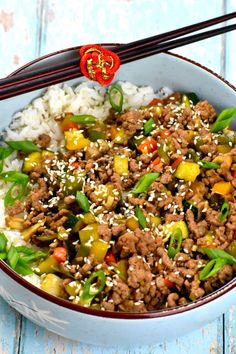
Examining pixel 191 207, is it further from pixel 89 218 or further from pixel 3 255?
pixel 3 255

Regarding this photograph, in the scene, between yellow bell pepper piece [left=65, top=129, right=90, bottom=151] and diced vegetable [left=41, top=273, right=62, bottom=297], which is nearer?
diced vegetable [left=41, top=273, right=62, bottom=297]

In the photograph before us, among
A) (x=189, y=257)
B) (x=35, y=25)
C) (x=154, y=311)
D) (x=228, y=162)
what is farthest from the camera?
(x=35, y=25)

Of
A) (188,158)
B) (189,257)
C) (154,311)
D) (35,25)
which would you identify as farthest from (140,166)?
(35,25)

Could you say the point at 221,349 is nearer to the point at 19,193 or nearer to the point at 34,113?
the point at 19,193

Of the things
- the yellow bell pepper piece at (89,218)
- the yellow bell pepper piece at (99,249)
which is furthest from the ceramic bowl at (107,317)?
the yellow bell pepper piece at (89,218)

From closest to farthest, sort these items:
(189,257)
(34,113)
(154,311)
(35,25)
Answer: (154,311)
(189,257)
(34,113)
(35,25)

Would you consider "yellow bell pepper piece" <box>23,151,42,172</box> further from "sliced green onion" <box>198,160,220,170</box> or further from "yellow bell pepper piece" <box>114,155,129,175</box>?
"sliced green onion" <box>198,160,220,170</box>

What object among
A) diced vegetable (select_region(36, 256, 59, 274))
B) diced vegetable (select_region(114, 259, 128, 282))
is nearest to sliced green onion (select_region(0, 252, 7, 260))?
diced vegetable (select_region(36, 256, 59, 274))

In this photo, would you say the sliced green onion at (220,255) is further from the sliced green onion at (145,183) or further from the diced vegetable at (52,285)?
the diced vegetable at (52,285)
